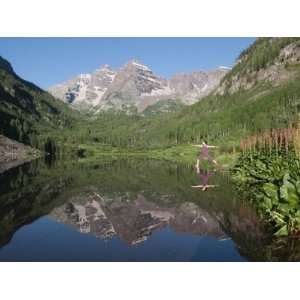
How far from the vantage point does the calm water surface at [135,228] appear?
69.6ft

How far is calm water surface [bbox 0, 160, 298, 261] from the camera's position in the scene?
2122 centimetres

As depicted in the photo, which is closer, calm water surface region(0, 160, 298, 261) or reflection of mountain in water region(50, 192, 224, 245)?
calm water surface region(0, 160, 298, 261)

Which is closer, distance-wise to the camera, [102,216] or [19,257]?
[19,257]

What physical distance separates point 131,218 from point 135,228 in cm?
457

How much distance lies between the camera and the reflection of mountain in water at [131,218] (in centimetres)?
2716

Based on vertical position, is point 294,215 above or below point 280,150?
below

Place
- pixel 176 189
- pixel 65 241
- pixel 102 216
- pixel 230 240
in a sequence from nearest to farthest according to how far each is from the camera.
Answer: pixel 230 240, pixel 65 241, pixel 102 216, pixel 176 189

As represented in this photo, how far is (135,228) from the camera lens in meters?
28.6

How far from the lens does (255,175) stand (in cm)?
4534

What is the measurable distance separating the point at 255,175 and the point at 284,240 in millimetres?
24565

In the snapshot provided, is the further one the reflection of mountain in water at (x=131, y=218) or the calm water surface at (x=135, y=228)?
the reflection of mountain in water at (x=131, y=218)
